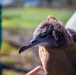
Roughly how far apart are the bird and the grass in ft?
11.0

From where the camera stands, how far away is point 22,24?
462 centimetres

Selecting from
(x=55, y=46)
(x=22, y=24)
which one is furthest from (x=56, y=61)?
(x=22, y=24)

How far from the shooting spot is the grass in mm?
4574

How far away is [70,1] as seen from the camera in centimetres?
547

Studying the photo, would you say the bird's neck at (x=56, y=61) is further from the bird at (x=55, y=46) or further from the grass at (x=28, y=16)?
the grass at (x=28, y=16)

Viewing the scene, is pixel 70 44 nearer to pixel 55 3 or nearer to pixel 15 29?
pixel 15 29

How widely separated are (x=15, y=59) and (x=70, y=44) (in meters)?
2.91

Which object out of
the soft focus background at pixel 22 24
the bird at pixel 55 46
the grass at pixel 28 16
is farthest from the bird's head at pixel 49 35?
the grass at pixel 28 16

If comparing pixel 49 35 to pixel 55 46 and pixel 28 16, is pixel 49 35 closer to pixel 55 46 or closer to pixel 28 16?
pixel 55 46

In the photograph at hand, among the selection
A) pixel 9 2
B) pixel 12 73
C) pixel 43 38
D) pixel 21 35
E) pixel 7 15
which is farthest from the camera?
pixel 9 2

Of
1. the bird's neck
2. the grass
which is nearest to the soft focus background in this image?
the grass

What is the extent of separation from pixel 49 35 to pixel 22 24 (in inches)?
146

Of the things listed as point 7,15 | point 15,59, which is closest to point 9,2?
point 7,15

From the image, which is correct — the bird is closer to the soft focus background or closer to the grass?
the soft focus background
